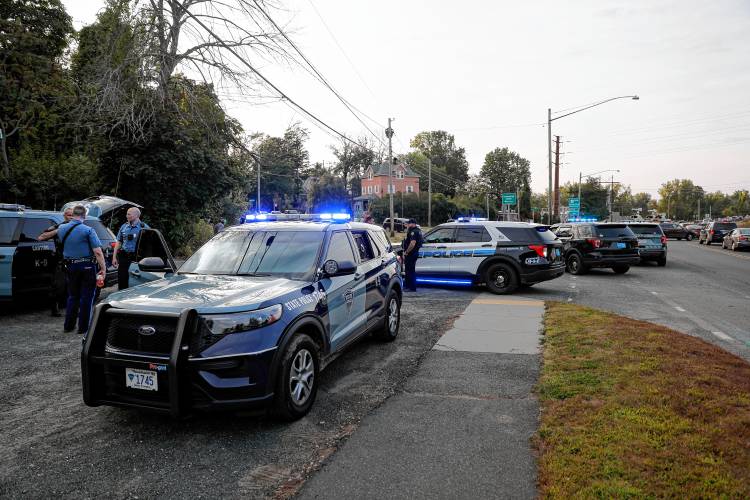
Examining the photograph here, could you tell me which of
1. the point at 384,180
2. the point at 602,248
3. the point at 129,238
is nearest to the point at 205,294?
the point at 129,238

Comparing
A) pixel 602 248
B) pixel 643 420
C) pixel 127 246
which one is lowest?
pixel 643 420

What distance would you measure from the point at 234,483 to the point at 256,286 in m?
1.68

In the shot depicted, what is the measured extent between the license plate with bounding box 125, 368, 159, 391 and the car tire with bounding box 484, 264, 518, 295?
9225mm

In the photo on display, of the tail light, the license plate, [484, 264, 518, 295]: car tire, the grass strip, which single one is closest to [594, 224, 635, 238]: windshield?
the tail light

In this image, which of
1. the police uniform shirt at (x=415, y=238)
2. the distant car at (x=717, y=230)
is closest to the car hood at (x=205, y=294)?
the police uniform shirt at (x=415, y=238)

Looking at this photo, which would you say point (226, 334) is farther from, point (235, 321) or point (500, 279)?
point (500, 279)

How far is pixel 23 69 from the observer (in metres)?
19.0

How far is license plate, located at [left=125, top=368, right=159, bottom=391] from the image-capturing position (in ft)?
12.5

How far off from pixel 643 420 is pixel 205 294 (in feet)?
11.9

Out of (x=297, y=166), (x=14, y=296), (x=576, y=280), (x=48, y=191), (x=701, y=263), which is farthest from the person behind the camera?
(x=297, y=166)

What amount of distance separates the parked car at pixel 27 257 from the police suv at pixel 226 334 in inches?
176

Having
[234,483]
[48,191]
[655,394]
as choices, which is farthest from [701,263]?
[48,191]

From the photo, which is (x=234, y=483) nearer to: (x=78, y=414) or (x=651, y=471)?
(x=78, y=414)

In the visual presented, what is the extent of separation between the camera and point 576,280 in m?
Answer: 14.8
